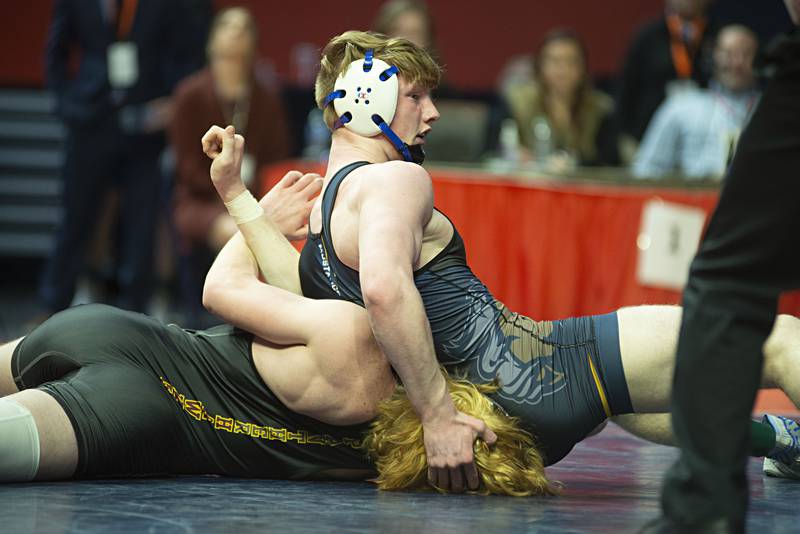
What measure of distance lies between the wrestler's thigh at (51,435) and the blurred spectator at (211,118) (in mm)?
4054

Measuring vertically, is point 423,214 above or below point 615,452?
above

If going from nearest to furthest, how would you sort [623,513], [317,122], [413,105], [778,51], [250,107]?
[778,51] < [623,513] < [413,105] < [250,107] < [317,122]

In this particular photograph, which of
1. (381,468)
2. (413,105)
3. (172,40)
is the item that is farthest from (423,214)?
(172,40)

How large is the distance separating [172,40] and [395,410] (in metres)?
5.30

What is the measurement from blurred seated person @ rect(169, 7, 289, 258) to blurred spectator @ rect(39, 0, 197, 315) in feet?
1.05

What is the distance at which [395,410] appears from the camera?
10.00 ft

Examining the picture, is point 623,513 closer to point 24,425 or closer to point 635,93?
point 24,425

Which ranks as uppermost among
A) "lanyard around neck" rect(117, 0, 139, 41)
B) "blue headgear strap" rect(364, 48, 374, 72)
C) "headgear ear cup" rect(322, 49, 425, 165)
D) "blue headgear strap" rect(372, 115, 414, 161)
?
"lanyard around neck" rect(117, 0, 139, 41)

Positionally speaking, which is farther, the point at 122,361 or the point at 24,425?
the point at 122,361

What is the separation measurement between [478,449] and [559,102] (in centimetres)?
498

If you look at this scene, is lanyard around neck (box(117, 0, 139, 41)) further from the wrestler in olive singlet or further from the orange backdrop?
the wrestler in olive singlet

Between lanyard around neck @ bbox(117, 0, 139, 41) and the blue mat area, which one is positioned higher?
lanyard around neck @ bbox(117, 0, 139, 41)

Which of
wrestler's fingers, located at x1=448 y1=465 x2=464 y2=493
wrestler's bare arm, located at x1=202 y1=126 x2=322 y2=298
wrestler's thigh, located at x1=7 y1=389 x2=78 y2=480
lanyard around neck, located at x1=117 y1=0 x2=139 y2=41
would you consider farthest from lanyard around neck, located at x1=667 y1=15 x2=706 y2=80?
wrestler's thigh, located at x1=7 y1=389 x2=78 y2=480

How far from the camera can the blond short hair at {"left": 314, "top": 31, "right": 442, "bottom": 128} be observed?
3.29 m
